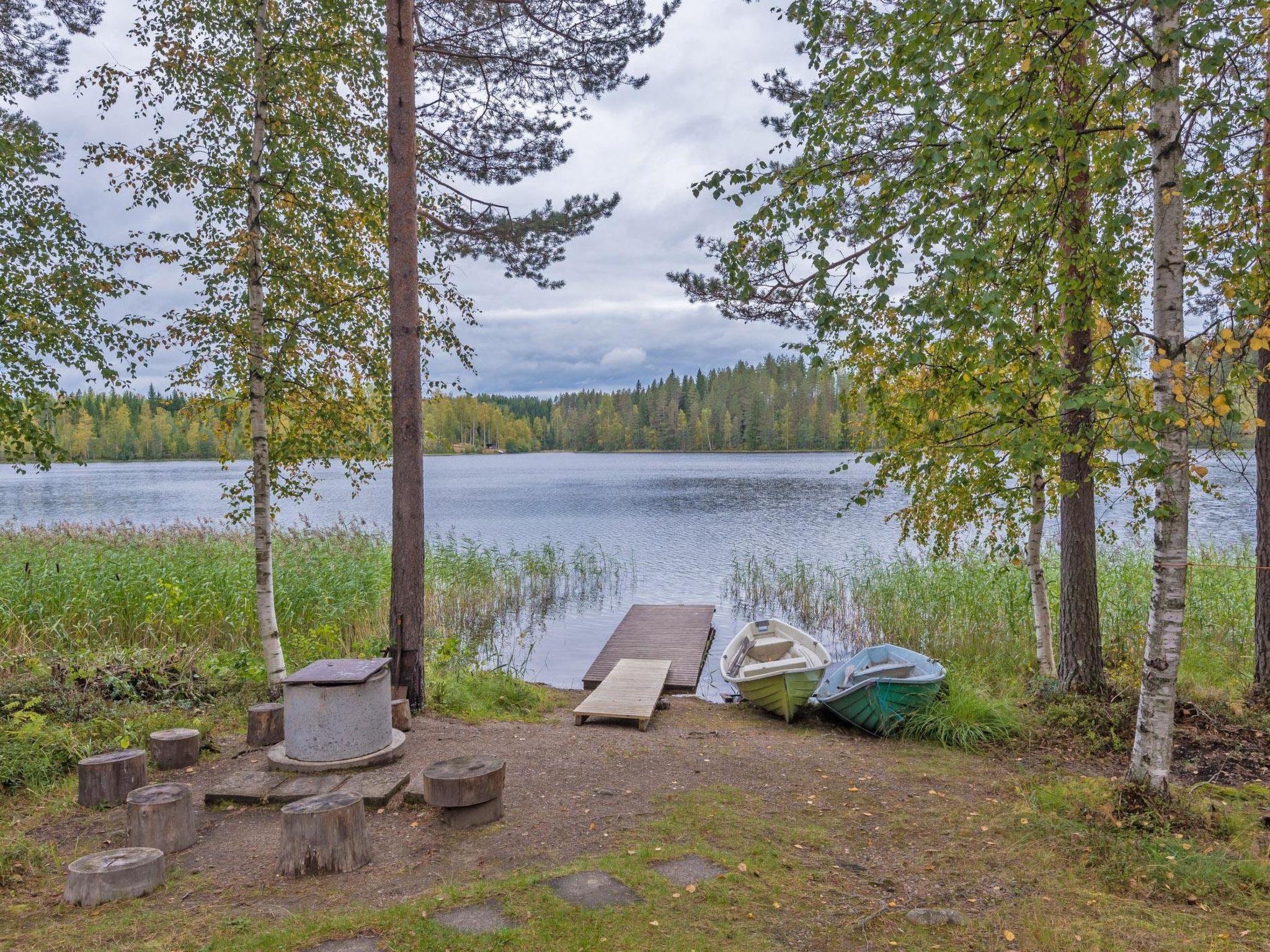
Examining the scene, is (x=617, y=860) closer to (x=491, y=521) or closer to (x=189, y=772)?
(x=189, y=772)

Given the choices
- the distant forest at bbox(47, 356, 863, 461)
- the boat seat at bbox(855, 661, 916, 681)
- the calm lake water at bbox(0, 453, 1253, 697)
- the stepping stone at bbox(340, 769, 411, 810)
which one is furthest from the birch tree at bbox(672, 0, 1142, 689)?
the distant forest at bbox(47, 356, 863, 461)

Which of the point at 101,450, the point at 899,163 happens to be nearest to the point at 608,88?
the point at 899,163

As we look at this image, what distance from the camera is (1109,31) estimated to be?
4496 mm

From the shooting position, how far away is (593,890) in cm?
347

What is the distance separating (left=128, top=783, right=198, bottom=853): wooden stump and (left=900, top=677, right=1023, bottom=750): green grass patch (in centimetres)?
598

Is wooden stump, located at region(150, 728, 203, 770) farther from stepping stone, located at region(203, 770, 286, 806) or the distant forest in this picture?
the distant forest

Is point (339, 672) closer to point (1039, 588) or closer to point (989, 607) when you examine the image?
point (1039, 588)

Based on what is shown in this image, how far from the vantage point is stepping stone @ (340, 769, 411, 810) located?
451 cm

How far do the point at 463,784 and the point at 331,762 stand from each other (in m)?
1.32

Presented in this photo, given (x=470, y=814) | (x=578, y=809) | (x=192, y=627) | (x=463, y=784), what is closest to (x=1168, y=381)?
(x=578, y=809)

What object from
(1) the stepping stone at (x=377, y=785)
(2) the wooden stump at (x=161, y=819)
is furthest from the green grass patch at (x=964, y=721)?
(2) the wooden stump at (x=161, y=819)

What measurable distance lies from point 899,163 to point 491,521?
23171mm

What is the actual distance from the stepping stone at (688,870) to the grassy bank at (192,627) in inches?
143

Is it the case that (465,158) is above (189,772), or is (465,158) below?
above
